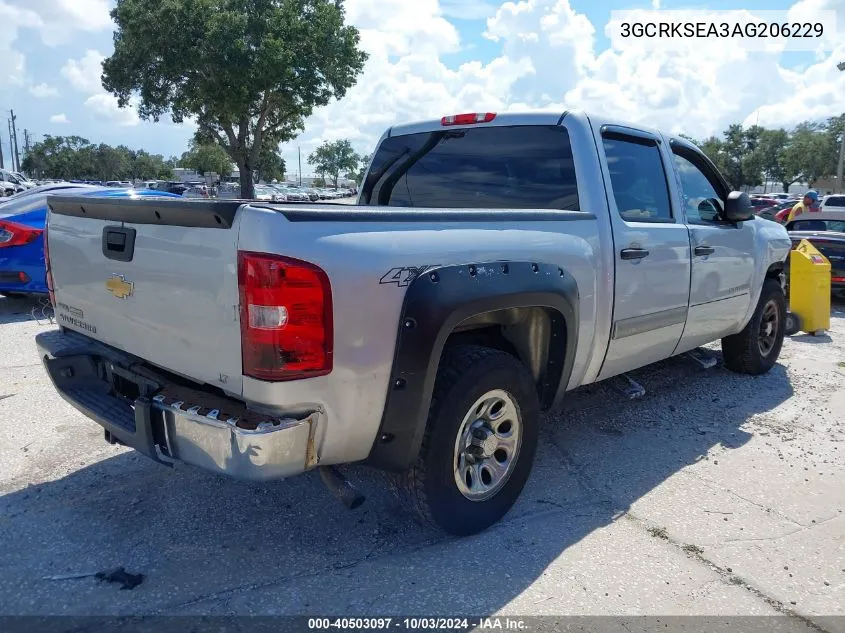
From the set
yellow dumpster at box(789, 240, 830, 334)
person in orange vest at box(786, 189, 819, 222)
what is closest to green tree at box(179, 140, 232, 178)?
person in orange vest at box(786, 189, 819, 222)

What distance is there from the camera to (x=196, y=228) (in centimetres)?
249

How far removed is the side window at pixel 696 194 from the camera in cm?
457

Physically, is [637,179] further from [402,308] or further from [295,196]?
[295,196]

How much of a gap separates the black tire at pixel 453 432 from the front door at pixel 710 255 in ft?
6.40

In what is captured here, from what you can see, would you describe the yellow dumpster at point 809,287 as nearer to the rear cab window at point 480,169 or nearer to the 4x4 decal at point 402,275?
the rear cab window at point 480,169

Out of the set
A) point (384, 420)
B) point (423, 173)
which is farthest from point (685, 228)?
point (384, 420)

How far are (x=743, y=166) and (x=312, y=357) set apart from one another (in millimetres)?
76055

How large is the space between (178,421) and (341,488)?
0.69m

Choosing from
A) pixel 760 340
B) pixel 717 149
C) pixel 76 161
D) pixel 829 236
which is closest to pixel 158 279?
pixel 760 340

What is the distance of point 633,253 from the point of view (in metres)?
3.76

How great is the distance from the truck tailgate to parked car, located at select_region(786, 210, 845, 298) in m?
9.29

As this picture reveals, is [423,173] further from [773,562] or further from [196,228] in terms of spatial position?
[773,562]

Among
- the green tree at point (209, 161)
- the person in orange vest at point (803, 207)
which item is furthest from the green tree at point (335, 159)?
the person in orange vest at point (803, 207)

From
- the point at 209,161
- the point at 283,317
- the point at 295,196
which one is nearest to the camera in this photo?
the point at 283,317
